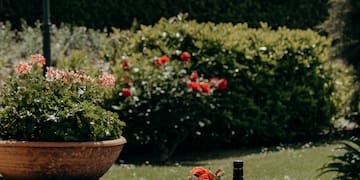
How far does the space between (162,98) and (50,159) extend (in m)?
4.09

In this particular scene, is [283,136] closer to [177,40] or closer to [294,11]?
[177,40]

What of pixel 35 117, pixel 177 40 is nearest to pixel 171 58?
pixel 177 40

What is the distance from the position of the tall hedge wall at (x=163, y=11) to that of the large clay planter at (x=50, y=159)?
9.85m

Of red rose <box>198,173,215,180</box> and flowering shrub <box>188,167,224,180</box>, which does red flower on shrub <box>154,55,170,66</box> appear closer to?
flowering shrub <box>188,167,224,180</box>

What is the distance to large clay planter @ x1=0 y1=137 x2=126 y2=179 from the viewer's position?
20.2 ft

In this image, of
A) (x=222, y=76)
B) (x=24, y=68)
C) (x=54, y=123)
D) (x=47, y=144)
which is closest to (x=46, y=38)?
(x=222, y=76)

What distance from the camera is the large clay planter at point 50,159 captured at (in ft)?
20.2

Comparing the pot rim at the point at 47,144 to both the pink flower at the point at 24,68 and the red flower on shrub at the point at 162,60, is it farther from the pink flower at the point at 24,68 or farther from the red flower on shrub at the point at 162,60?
the red flower on shrub at the point at 162,60

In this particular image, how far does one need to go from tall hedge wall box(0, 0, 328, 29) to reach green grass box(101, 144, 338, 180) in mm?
5795

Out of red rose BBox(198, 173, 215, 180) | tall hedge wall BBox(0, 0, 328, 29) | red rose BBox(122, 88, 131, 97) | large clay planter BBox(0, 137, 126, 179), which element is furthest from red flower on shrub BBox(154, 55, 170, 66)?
tall hedge wall BBox(0, 0, 328, 29)

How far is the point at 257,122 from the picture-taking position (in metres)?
11.5

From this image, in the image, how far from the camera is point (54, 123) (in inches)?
247

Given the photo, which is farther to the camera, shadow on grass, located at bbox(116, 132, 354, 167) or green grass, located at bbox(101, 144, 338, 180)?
shadow on grass, located at bbox(116, 132, 354, 167)

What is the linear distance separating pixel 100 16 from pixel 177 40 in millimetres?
5374
